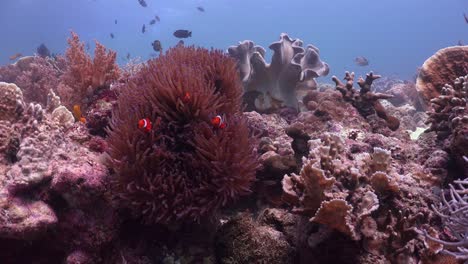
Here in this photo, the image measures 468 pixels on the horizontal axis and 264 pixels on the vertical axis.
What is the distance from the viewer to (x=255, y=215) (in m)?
4.04

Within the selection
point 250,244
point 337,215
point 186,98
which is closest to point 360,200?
point 337,215

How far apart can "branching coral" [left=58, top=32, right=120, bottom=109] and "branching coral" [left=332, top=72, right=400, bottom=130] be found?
392 cm

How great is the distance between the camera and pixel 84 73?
5.28 metres

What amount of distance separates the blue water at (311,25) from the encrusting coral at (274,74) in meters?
88.9

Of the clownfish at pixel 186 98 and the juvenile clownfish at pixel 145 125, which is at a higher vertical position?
the clownfish at pixel 186 98

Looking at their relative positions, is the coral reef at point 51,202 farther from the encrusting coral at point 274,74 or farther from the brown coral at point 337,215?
the encrusting coral at point 274,74

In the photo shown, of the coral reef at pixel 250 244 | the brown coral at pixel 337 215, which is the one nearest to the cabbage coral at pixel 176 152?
the coral reef at pixel 250 244

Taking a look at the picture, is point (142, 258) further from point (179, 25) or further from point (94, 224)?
point (179, 25)

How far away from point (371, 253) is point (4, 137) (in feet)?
11.6

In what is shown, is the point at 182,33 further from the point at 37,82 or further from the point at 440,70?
the point at 440,70

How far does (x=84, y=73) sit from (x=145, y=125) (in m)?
2.74

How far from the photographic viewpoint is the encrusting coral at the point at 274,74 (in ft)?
23.4

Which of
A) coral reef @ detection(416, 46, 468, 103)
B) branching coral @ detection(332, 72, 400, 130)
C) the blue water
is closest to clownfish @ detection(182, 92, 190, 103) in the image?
branching coral @ detection(332, 72, 400, 130)

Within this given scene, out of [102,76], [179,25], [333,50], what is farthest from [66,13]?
[333,50]
